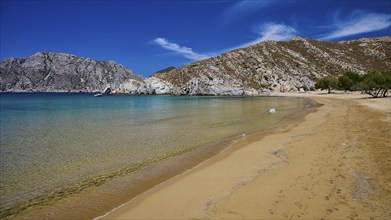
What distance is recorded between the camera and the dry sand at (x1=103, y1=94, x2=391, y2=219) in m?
7.45

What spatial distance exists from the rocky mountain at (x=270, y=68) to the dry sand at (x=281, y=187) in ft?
413

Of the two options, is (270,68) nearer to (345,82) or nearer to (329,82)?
(329,82)

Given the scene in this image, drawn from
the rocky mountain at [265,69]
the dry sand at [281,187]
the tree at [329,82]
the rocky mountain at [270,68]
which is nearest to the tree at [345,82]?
the tree at [329,82]

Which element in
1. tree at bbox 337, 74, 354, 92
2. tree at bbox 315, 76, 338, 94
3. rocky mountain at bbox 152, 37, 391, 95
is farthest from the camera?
rocky mountain at bbox 152, 37, 391, 95

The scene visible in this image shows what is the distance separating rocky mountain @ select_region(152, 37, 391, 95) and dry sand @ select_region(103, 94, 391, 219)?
126 meters

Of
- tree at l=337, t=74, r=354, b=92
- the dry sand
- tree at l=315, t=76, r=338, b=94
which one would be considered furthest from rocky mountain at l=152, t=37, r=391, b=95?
the dry sand

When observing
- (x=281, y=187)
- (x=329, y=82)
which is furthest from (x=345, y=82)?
(x=281, y=187)

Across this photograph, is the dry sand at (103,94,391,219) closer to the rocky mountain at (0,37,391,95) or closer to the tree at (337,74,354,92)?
the tree at (337,74,354,92)

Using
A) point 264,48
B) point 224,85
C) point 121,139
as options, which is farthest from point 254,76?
point 121,139

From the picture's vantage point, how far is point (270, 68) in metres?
163

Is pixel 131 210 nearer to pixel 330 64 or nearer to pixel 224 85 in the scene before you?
pixel 224 85

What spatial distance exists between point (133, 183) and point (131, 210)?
2620mm

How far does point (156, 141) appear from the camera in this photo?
19.4 meters

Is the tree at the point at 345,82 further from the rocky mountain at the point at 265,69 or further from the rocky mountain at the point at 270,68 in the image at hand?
the rocky mountain at the point at 270,68
